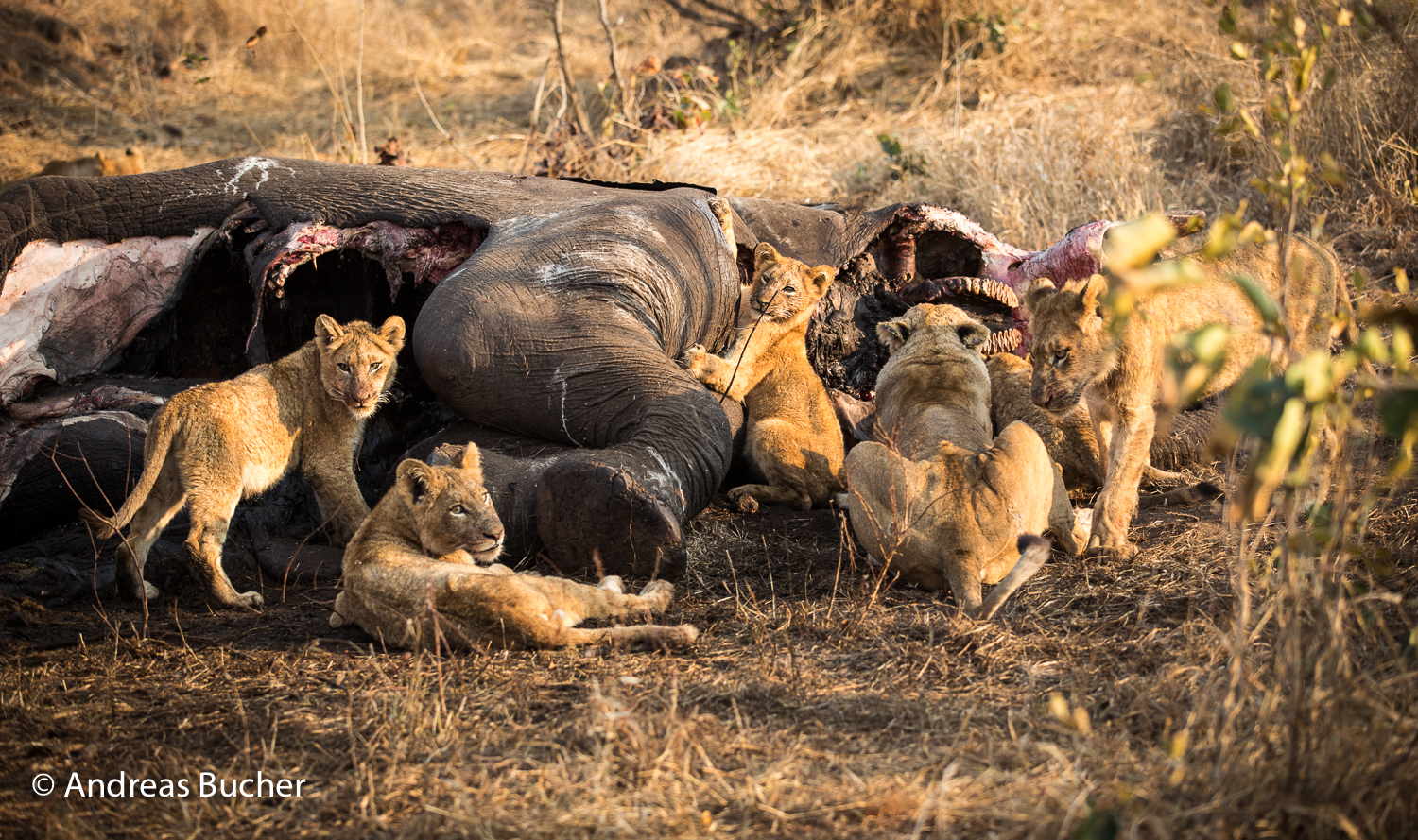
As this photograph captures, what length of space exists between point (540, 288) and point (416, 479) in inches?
53.5

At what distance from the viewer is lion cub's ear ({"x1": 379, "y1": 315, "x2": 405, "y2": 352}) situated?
481cm

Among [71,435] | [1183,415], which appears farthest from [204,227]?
[1183,415]

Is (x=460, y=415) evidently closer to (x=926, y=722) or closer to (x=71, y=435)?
(x=71, y=435)

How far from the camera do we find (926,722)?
300 cm

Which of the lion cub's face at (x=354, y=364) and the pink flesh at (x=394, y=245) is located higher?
the pink flesh at (x=394, y=245)

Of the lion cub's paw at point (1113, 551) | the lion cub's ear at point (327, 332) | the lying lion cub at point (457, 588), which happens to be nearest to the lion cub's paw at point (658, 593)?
the lying lion cub at point (457, 588)

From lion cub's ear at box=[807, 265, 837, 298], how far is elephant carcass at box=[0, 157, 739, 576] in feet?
1.49

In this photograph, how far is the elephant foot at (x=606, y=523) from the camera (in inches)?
153

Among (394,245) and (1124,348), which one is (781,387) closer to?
(1124,348)

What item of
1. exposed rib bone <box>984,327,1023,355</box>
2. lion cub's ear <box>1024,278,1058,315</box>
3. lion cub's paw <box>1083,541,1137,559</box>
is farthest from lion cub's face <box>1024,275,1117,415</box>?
exposed rib bone <box>984,327,1023,355</box>

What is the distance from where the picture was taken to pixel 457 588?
3475 millimetres

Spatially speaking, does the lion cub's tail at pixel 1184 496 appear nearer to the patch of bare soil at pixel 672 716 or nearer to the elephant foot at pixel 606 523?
the patch of bare soil at pixel 672 716

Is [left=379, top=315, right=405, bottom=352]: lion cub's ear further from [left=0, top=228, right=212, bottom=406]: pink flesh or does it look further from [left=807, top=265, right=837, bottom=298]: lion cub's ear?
[left=807, top=265, right=837, bottom=298]: lion cub's ear

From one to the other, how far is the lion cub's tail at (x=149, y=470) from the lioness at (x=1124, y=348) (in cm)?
329
